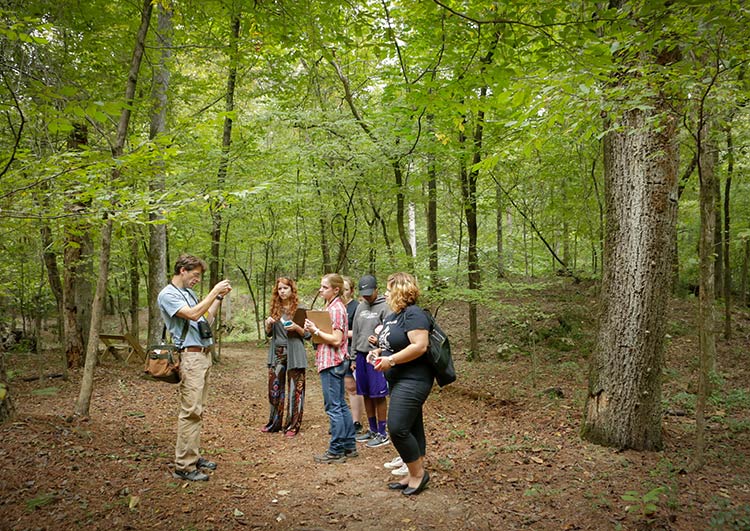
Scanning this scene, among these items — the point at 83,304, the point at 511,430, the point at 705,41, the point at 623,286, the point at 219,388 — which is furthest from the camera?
the point at 83,304

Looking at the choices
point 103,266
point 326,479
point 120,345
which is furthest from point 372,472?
point 120,345

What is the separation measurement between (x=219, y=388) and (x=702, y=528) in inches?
332

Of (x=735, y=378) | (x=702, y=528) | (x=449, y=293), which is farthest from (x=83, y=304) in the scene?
(x=735, y=378)

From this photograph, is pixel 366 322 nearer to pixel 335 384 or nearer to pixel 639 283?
pixel 335 384

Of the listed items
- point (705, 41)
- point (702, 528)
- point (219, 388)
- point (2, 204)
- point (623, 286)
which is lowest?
point (219, 388)

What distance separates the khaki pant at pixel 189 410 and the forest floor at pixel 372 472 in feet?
0.72

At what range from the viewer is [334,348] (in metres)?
5.05

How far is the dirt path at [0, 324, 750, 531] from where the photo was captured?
3.36 m

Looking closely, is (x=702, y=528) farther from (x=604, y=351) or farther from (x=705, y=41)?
(x=705, y=41)

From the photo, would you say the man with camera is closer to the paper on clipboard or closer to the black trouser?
the paper on clipboard

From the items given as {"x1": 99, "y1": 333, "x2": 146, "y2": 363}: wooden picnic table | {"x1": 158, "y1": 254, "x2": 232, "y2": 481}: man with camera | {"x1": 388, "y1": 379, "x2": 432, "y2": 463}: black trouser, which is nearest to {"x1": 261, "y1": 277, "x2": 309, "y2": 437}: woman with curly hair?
{"x1": 158, "y1": 254, "x2": 232, "y2": 481}: man with camera

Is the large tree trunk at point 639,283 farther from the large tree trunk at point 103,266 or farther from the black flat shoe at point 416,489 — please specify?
the large tree trunk at point 103,266

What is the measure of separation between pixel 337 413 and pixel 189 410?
1603 mm

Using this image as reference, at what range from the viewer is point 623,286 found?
475 cm
